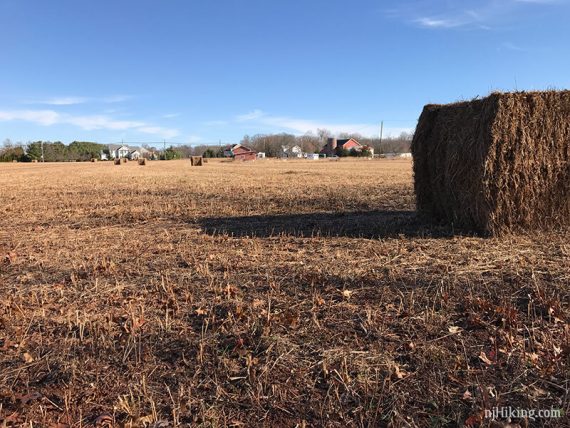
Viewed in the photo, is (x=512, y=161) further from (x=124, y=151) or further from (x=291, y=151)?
(x=124, y=151)

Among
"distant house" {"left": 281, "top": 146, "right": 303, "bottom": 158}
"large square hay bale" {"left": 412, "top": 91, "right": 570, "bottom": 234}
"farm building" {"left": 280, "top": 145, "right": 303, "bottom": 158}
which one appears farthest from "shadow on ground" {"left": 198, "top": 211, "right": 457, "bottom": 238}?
"farm building" {"left": 280, "top": 145, "right": 303, "bottom": 158}

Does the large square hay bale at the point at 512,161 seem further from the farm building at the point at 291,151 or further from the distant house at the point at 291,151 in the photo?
the farm building at the point at 291,151

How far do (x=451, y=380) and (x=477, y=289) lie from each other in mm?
1967

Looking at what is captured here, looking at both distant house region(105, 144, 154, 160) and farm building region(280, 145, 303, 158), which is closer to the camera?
farm building region(280, 145, 303, 158)

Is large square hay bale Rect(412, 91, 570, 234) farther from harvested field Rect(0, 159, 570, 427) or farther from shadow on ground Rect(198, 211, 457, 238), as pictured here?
shadow on ground Rect(198, 211, 457, 238)

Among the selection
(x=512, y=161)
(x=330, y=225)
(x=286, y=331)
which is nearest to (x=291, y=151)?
(x=330, y=225)

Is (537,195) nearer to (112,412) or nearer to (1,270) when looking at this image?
(112,412)

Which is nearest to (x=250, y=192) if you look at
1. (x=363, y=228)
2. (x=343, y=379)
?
(x=363, y=228)

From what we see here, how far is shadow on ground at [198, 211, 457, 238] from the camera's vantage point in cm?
866

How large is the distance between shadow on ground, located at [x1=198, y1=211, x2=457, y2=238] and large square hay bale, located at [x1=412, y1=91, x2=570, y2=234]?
82 cm

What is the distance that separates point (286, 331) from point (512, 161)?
19.2 feet

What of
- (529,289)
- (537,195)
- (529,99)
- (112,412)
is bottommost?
(112,412)

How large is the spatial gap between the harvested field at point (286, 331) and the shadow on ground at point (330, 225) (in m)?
0.58

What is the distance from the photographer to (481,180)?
789cm
